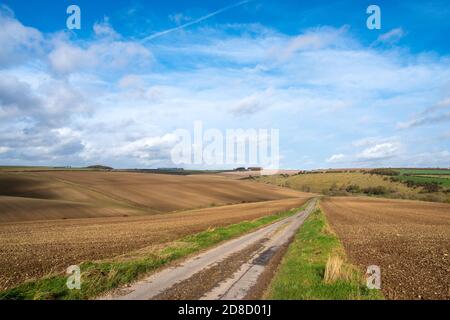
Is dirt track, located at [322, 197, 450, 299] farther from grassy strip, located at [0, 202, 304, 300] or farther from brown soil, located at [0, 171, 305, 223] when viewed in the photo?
brown soil, located at [0, 171, 305, 223]

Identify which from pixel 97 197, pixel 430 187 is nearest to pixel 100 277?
pixel 97 197

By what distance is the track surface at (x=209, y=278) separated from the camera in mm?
12905

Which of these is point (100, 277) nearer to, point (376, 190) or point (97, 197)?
point (97, 197)

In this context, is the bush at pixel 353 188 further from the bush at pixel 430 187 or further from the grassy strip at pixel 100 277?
the grassy strip at pixel 100 277

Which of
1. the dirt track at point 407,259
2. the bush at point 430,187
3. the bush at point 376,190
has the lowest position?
the bush at point 376,190

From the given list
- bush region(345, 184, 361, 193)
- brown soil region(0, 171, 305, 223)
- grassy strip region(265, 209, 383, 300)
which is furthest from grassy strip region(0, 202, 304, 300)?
bush region(345, 184, 361, 193)

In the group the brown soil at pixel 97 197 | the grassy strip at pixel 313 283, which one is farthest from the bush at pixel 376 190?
the grassy strip at pixel 313 283

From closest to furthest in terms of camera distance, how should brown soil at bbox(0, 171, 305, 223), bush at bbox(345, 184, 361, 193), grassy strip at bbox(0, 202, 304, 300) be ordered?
grassy strip at bbox(0, 202, 304, 300) < brown soil at bbox(0, 171, 305, 223) < bush at bbox(345, 184, 361, 193)

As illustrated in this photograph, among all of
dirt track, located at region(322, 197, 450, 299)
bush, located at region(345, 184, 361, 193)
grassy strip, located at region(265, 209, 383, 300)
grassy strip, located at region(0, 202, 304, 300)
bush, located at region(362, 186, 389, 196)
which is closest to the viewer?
grassy strip, located at region(265, 209, 383, 300)

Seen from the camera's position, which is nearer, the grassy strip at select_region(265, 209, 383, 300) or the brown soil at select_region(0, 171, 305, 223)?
the grassy strip at select_region(265, 209, 383, 300)

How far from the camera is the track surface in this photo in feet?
42.3

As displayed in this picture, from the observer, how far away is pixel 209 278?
1534cm

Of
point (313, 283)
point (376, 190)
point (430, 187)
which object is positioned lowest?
point (376, 190)

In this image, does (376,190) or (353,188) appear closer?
(376,190)
